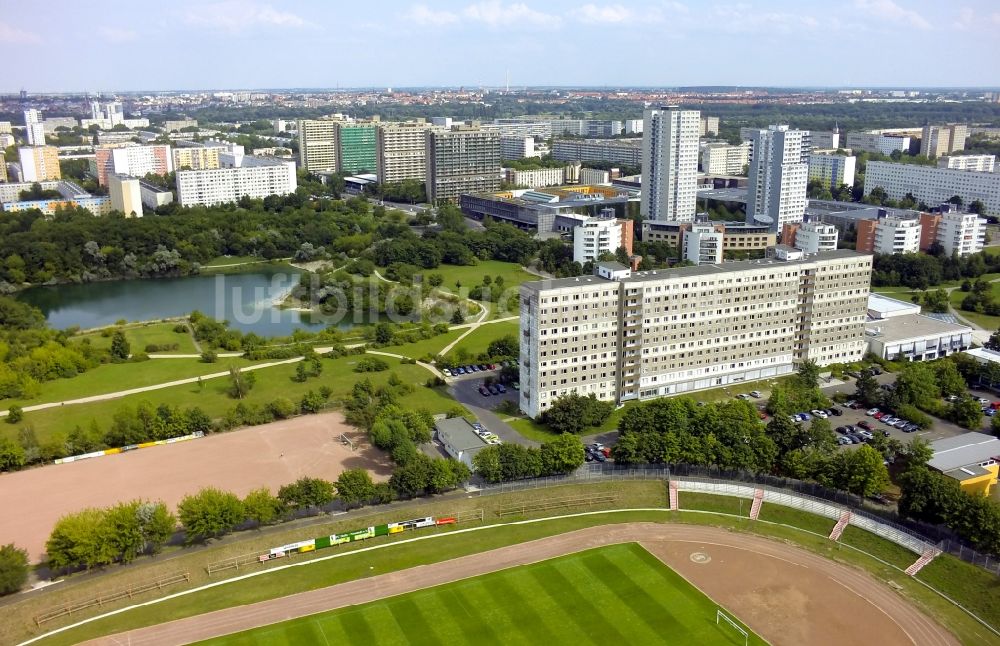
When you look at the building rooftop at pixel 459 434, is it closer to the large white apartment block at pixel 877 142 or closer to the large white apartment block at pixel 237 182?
the large white apartment block at pixel 237 182

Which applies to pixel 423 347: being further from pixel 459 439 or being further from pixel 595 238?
pixel 595 238

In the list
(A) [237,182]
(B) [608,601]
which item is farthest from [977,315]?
(A) [237,182]

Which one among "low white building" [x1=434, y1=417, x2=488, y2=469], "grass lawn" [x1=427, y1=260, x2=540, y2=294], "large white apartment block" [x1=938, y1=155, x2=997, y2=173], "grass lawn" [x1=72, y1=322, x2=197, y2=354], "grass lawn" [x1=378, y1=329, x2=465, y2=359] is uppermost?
"large white apartment block" [x1=938, y1=155, x2=997, y2=173]

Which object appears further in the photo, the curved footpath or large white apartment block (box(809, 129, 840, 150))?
large white apartment block (box(809, 129, 840, 150))

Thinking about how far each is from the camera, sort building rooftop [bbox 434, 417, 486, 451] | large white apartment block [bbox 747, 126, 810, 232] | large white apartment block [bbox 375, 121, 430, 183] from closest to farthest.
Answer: building rooftop [bbox 434, 417, 486, 451], large white apartment block [bbox 747, 126, 810, 232], large white apartment block [bbox 375, 121, 430, 183]

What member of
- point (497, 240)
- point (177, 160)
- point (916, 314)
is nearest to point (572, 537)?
point (916, 314)

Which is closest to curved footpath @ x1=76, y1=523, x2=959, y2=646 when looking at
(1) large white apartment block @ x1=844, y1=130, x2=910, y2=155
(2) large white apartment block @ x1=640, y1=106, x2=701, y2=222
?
(2) large white apartment block @ x1=640, y1=106, x2=701, y2=222

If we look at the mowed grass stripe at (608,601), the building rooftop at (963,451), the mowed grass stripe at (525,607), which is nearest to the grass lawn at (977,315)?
the building rooftop at (963,451)

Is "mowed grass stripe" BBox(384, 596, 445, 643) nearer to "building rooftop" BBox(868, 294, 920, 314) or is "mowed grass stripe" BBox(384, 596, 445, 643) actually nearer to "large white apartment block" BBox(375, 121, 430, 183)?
"building rooftop" BBox(868, 294, 920, 314)
